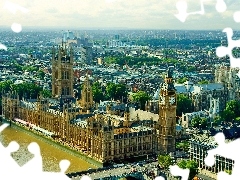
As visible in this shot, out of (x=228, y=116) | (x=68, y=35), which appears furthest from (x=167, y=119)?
(x=68, y=35)

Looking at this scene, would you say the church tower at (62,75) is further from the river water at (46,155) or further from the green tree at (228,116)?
the green tree at (228,116)

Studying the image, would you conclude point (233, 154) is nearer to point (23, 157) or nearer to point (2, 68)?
point (23, 157)

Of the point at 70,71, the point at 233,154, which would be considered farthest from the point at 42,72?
the point at 233,154

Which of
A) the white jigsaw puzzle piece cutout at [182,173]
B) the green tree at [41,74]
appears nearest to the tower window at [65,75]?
the green tree at [41,74]

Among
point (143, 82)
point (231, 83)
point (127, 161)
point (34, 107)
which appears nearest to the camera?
point (127, 161)

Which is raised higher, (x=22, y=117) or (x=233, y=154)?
(x=233, y=154)

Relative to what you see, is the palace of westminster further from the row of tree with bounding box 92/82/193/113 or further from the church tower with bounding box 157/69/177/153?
the row of tree with bounding box 92/82/193/113
